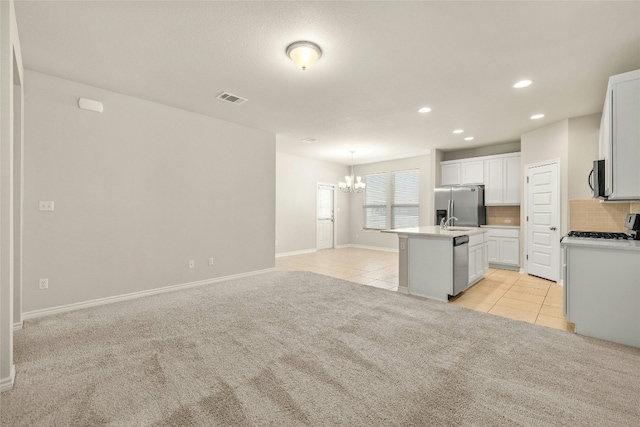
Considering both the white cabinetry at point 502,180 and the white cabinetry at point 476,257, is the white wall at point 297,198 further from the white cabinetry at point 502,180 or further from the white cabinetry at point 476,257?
the white cabinetry at point 476,257

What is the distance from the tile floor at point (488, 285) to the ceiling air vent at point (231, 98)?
3450mm

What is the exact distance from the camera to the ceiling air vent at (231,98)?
391 centimetres

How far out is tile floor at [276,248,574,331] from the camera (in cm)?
353

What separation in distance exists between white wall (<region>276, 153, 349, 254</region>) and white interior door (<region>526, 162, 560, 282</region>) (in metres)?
5.28

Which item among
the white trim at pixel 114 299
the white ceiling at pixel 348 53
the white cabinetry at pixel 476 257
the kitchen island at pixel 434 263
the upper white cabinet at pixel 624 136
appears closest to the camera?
the white ceiling at pixel 348 53

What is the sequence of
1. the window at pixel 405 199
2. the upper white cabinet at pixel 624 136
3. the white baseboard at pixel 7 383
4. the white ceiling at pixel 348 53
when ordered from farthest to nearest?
the window at pixel 405 199, the upper white cabinet at pixel 624 136, the white ceiling at pixel 348 53, the white baseboard at pixel 7 383

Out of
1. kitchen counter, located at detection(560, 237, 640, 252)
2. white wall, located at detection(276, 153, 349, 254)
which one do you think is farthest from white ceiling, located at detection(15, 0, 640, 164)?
white wall, located at detection(276, 153, 349, 254)

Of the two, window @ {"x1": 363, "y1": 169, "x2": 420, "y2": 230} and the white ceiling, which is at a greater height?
the white ceiling

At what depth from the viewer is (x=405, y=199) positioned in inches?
336

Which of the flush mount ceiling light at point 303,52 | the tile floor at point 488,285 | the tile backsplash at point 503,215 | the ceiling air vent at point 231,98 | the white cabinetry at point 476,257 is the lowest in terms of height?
the tile floor at point 488,285

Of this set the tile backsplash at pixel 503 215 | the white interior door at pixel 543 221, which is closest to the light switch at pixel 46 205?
the white interior door at pixel 543 221

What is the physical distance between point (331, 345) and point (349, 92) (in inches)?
122

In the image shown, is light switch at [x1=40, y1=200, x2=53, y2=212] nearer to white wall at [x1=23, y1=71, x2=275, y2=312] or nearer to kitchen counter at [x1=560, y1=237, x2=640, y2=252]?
white wall at [x1=23, y1=71, x2=275, y2=312]

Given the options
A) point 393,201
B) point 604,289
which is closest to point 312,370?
point 604,289
